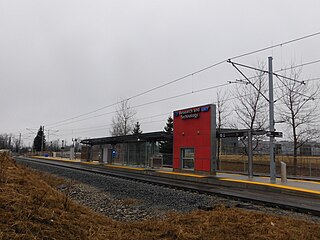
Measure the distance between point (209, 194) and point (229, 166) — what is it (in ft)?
68.9

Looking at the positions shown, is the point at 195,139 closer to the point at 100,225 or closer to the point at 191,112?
the point at 191,112

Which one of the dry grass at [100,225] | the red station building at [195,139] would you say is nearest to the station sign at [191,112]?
the red station building at [195,139]

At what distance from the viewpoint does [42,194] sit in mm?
6551

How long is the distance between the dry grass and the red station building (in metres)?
18.7

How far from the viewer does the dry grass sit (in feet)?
15.8

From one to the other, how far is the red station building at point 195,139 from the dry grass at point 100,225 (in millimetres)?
18726

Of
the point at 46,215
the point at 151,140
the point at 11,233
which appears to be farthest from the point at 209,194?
the point at 151,140

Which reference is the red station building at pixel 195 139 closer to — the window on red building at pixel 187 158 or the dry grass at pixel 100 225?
the window on red building at pixel 187 158

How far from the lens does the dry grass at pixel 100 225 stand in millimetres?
4828

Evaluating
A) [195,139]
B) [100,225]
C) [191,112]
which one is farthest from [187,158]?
[100,225]

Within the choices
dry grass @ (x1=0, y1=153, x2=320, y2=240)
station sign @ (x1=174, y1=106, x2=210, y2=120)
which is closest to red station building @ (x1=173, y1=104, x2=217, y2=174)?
station sign @ (x1=174, y1=106, x2=210, y2=120)

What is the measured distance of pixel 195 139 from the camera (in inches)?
Result: 1088

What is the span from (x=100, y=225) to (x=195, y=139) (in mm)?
21546

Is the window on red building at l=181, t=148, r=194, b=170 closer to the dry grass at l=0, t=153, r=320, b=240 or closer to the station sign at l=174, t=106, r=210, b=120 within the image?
the station sign at l=174, t=106, r=210, b=120
